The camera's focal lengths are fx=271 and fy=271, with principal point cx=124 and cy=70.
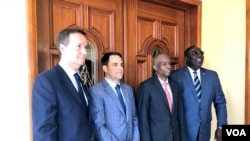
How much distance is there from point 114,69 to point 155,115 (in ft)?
1.58

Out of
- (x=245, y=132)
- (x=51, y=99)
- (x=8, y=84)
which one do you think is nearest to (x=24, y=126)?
(x=8, y=84)

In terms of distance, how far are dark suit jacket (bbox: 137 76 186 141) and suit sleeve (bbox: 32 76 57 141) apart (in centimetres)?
82

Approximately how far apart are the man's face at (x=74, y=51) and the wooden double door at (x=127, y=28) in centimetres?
33

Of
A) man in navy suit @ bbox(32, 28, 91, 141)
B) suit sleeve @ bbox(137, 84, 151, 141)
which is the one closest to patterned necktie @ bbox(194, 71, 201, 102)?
suit sleeve @ bbox(137, 84, 151, 141)

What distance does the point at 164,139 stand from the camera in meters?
2.04

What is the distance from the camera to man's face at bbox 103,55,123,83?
1.92 metres

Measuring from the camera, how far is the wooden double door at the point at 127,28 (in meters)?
1.86

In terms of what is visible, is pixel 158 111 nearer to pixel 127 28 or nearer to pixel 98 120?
pixel 98 120

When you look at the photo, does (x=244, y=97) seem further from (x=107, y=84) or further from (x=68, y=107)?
(x=68, y=107)

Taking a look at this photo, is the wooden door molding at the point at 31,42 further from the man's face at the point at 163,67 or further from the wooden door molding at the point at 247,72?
Answer: the wooden door molding at the point at 247,72

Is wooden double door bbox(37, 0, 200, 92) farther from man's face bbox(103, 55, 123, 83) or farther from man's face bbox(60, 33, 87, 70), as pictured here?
man's face bbox(60, 33, 87, 70)

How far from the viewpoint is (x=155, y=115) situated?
2059 millimetres

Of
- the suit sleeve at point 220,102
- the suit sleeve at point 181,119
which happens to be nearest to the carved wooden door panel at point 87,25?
the suit sleeve at point 181,119

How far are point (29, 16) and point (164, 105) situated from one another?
1.14 meters
